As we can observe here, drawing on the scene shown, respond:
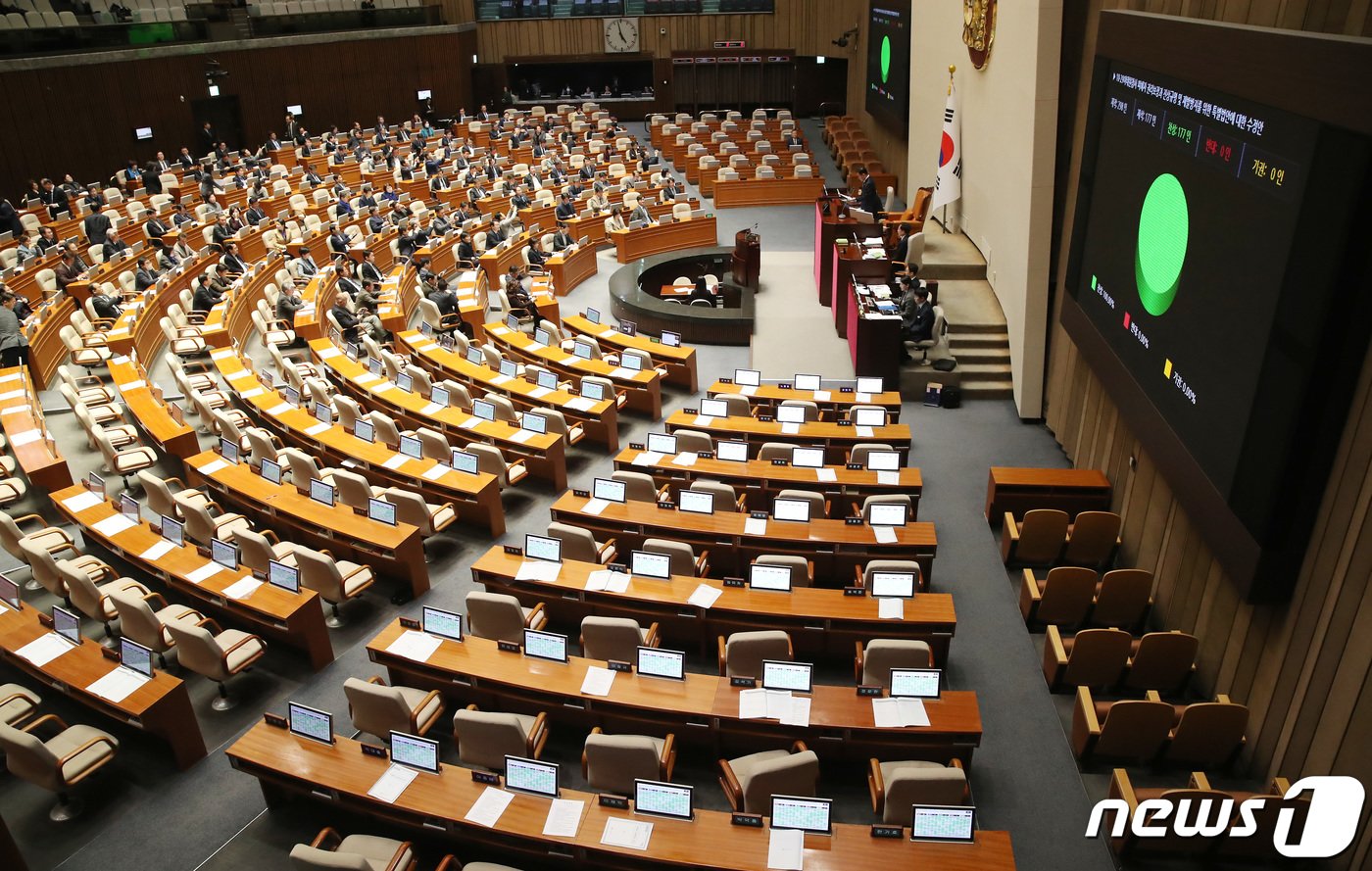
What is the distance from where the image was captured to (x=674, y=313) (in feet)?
49.2

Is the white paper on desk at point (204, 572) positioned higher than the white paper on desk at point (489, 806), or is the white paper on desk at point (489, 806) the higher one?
the white paper on desk at point (204, 572)

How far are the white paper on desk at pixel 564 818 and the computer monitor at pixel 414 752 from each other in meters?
0.82

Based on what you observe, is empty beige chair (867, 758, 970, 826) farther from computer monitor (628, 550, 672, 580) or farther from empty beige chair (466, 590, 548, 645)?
empty beige chair (466, 590, 548, 645)

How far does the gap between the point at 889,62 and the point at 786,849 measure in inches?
820

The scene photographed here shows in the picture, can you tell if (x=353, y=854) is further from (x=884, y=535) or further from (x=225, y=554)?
(x=884, y=535)

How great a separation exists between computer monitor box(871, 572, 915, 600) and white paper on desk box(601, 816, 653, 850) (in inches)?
110

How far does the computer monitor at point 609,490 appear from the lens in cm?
873

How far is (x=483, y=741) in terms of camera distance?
19.1 feet

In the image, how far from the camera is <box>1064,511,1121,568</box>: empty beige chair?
816 centimetres

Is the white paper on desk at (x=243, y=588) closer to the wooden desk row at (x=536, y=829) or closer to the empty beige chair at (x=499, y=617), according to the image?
the wooden desk row at (x=536, y=829)

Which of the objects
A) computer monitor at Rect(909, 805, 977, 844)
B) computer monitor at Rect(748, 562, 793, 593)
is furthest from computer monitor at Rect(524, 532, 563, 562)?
computer monitor at Rect(909, 805, 977, 844)

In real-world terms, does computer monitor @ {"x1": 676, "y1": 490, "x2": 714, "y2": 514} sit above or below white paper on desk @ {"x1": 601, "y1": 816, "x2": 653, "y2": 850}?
below

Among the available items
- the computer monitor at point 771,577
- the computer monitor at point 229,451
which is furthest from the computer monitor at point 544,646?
the computer monitor at point 229,451

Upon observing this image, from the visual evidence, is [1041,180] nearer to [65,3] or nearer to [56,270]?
[56,270]
